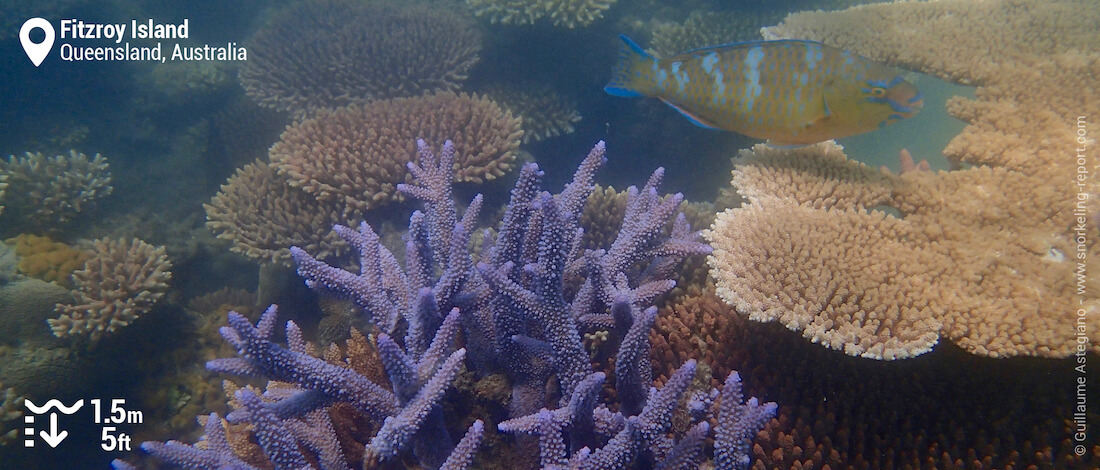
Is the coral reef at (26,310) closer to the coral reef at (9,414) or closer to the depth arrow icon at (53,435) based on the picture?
the coral reef at (9,414)

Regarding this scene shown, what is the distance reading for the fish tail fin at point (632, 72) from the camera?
9.51 ft

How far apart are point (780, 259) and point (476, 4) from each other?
575 cm

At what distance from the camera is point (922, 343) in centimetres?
218

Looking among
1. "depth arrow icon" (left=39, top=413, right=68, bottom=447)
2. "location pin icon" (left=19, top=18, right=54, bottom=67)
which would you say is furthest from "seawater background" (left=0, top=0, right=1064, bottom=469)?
"location pin icon" (left=19, top=18, right=54, bottom=67)

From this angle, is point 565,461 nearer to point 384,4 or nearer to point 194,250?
point 194,250

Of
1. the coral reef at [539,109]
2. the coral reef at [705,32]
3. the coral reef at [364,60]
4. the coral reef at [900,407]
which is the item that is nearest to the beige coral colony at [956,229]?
the coral reef at [900,407]

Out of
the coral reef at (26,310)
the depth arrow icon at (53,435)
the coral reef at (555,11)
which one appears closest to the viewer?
the coral reef at (26,310)

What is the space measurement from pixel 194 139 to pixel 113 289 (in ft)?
13.3

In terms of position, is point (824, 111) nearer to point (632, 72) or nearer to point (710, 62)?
point (710, 62)

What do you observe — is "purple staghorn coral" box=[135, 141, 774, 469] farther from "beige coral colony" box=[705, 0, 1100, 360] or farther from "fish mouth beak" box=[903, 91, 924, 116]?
"fish mouth beak" box=[903, 91, 924, 116]

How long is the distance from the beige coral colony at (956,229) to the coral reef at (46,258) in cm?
610

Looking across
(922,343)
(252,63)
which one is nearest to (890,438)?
(922,343)

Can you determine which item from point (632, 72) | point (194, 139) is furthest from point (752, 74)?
point (194, 139)

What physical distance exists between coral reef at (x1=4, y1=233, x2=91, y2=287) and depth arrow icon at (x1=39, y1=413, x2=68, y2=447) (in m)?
1.27
